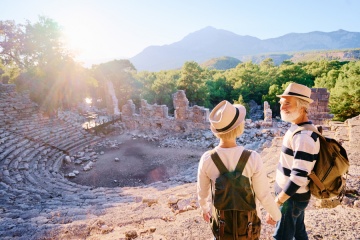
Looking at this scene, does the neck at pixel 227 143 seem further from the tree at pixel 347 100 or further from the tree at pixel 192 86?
the tree at pixel 192 86

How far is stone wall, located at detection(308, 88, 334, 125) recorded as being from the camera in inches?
315

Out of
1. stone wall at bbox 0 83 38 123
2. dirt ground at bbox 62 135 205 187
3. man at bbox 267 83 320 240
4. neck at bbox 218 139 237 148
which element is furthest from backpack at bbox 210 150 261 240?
stone wall at bbox 0 83 38 123

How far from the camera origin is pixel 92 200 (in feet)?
22.4

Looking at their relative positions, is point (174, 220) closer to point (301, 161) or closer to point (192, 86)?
point (301, 161)

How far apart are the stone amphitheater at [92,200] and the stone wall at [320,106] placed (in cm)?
36

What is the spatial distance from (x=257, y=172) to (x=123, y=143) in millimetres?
14116

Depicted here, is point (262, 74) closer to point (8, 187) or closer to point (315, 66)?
point (315, 66)

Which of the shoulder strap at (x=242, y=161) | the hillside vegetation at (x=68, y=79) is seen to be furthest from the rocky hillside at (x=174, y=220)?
the hillside vegetation at (x=68, y=79)

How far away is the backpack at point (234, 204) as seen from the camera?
1.97m

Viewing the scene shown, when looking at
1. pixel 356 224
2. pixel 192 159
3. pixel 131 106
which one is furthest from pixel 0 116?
pixel 356 224

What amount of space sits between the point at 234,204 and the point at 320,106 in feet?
25.7

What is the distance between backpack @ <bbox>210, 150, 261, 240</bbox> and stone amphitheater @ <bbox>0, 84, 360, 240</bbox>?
1.36m

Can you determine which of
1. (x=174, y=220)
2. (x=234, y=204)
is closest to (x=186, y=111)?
(x=174, y=220)

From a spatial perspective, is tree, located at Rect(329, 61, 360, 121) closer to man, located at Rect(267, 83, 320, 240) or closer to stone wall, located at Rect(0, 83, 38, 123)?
man, located at Rect(267, 83, 320, 240)
